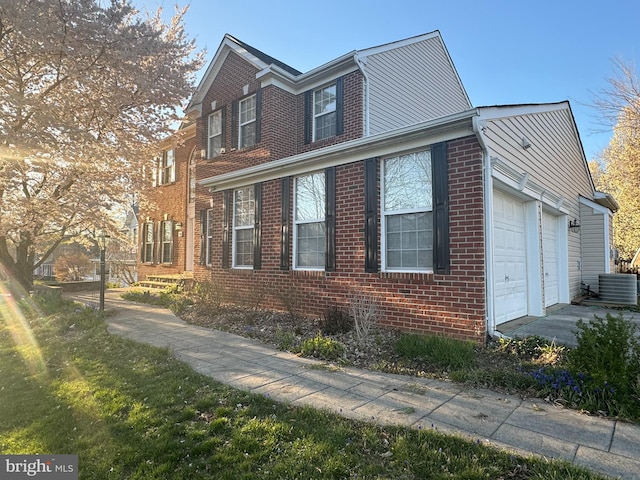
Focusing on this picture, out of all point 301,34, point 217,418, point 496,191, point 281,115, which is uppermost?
point 301,34

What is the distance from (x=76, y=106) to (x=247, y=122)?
4822 millimetres

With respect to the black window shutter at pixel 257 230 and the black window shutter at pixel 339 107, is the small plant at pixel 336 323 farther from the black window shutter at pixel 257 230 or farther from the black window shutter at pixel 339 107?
the black window shutter at pixel 339 107

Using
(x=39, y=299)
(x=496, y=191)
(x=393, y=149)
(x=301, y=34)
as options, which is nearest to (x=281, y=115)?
(x=301, y=34)

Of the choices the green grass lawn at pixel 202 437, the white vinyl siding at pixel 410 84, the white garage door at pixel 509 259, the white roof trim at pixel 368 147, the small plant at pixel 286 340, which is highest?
the white vinyl siding at pixel 410 84

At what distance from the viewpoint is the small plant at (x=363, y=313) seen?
19.2 feet

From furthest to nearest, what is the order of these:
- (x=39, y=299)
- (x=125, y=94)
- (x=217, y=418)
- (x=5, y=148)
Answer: (x=39, y=299) < (x=125, y=94) < (x=5, y=148) < (x=217, y=418)

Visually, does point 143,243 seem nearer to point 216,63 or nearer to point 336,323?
point 216,63

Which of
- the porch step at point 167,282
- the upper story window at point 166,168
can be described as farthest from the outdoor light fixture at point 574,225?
the upper story window at point 166,168

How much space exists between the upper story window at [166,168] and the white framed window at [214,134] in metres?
4.51

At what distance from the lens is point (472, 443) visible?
2764mm

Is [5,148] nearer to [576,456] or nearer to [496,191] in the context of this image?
[496,191]

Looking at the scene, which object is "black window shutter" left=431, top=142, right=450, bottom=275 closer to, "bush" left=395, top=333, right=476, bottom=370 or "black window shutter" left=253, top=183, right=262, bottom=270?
"bush" left=395, top=333, right=476, bottom=370

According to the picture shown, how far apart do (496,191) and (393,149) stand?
2.00 meters

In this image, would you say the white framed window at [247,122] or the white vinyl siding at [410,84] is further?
the white framed window at [247,122]
